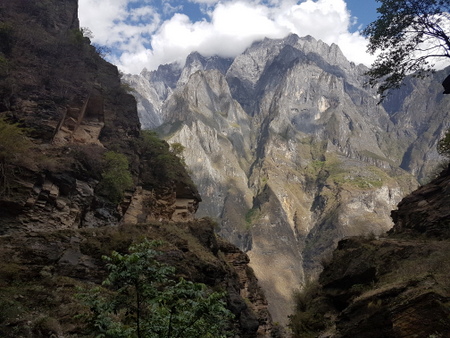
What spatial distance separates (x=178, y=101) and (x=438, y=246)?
184 m

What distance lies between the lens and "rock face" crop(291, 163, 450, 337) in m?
13.2

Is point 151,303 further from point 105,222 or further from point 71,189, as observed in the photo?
point 105,222

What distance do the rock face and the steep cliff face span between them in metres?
7.58

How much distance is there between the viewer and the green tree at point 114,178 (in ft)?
107

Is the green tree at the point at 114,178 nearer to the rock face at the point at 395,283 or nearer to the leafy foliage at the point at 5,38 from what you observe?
the leafy foliage at the point at 5,38

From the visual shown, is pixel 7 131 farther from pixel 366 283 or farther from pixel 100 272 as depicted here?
pixel 366 283

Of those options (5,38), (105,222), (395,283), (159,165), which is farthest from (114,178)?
(395,283)

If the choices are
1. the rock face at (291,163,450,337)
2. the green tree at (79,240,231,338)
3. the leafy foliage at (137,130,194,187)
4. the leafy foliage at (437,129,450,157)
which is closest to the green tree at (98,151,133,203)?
the leafy foliage at (137,130,194,187)

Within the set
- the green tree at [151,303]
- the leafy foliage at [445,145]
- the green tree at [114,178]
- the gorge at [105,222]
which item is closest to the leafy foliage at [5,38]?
the gorge at [105,222]

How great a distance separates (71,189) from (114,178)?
499cm

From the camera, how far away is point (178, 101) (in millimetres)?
194125

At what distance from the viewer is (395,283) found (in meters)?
15.5

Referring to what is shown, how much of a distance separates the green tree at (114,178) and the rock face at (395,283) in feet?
58.3

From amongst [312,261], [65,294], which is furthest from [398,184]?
[65,294]
